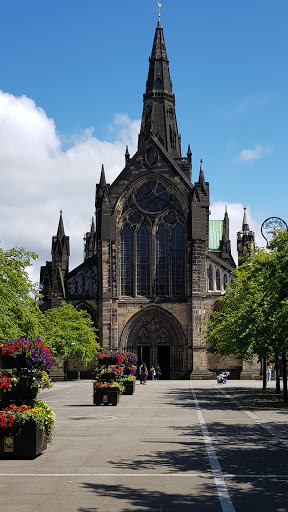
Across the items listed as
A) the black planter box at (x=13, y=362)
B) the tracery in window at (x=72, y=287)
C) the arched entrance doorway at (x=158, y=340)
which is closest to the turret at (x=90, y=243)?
the tracery in window at (x=72, y=287)

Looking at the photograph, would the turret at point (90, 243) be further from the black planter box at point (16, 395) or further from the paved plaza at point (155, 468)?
the black planter box at point (16, 395)

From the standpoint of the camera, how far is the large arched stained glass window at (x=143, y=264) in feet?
206

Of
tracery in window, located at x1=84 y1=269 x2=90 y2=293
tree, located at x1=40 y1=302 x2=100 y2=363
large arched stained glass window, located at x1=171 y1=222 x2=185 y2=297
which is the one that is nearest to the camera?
tree, located at x1=40 y1=302 x2=100 y2=363

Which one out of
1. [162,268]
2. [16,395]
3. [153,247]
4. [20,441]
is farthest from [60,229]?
[20,441]

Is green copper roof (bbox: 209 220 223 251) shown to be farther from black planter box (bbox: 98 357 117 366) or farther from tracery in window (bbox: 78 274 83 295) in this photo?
black planter box (bbox: 98 357 117 366)

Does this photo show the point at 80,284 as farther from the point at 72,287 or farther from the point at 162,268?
the point at 162,268

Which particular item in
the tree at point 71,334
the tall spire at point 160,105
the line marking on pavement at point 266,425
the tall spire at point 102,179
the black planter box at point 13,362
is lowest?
the line marking on pavement at point 266,425

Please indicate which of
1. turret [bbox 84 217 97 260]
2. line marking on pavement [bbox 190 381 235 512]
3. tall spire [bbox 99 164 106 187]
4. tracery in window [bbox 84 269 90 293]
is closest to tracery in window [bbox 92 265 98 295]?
tracery in window [bbox 84 269 90 293]

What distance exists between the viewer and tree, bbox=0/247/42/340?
31812 mm

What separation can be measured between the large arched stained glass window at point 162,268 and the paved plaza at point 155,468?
3958 cm

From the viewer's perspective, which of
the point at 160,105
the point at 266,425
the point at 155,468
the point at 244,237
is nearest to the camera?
the point at 155,468

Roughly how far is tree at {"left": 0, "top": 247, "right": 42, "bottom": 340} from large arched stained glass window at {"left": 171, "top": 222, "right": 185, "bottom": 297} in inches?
977

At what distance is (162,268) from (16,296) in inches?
1116

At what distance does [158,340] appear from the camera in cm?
6322
